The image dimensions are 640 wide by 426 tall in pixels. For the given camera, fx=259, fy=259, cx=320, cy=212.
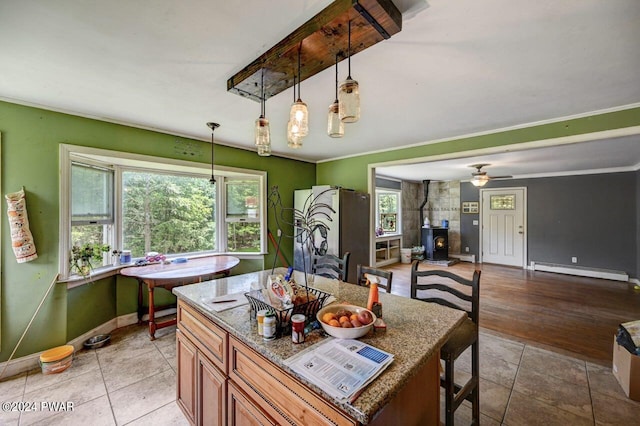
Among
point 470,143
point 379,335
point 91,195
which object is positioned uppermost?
point 470,143

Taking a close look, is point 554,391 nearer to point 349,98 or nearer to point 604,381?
point 604,381

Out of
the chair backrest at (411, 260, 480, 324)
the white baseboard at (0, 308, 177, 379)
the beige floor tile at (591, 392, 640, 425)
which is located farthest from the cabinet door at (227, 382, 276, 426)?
the white baseboard at (0, 308, 177, 379)

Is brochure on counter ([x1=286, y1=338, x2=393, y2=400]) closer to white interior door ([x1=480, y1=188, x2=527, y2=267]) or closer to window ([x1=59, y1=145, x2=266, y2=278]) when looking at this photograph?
window ([x1=59, y1=145, x2=266, y2=278])

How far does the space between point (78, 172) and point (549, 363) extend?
203 inches

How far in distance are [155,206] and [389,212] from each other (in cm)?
582

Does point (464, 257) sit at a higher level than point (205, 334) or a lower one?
lower

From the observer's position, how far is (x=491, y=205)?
23.3 ft

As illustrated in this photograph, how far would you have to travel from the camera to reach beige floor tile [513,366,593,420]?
195 centimetres

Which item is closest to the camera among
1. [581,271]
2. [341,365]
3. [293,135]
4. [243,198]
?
[341,365]

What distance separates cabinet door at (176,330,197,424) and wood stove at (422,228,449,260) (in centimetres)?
699

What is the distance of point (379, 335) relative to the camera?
1.21 m

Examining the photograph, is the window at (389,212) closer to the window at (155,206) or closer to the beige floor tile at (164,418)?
the window at (155,206)

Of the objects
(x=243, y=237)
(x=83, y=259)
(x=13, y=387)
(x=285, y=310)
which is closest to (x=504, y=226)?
(x=243, y=237)

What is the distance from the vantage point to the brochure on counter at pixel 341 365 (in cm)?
84
